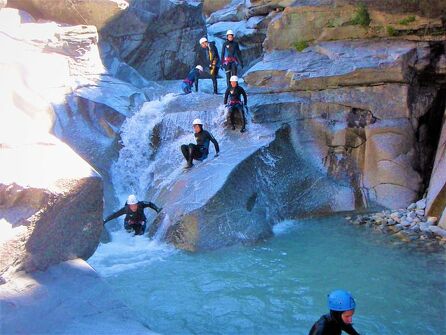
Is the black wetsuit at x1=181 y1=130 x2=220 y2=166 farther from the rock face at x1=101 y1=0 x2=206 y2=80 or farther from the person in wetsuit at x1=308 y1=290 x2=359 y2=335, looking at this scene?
the rock face at x1=101 y1=0 x2=206 y2=80

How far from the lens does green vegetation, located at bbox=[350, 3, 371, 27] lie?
38.2ft

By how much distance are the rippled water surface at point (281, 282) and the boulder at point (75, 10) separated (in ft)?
33.6

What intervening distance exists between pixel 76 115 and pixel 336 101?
21.4 feet

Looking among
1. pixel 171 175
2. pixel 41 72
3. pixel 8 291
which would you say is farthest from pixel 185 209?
pixel 41 72

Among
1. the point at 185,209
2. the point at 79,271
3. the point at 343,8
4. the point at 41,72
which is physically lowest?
the point at 185,209

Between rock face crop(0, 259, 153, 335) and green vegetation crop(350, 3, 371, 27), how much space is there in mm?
9432

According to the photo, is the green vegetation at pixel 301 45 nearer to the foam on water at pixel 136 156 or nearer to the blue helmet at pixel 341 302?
the foam on water at pixel 136 156

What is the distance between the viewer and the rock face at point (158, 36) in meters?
17.4

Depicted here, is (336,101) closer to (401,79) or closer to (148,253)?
(401,79)

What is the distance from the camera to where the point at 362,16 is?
1162 cm

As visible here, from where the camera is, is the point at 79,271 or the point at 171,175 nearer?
the point at 79,271

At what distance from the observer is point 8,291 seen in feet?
14.0

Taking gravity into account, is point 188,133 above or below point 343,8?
below

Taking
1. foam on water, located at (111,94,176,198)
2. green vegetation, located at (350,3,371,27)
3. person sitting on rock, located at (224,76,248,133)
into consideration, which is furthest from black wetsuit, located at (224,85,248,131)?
green vegetation, located at (350,3,371,27)
